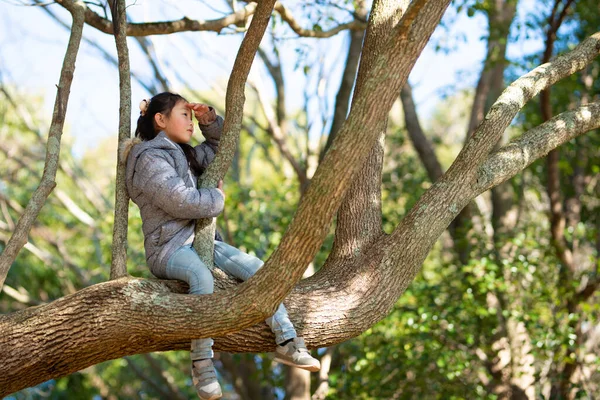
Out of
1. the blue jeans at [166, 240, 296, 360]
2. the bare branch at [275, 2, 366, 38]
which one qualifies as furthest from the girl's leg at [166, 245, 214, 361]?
the bare branch at [275, 2, 366, 38]

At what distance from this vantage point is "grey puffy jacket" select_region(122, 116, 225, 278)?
3146 mm

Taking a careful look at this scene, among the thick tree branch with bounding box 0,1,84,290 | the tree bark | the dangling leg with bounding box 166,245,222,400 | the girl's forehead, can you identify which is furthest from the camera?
the girl's forehead

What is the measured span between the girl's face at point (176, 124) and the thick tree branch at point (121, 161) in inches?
7.1

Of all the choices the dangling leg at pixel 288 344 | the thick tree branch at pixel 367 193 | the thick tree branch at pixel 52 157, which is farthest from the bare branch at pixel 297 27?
the dangling leg at pixel 288 344

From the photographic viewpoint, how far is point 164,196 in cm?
315

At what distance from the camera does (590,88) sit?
8.07 meters

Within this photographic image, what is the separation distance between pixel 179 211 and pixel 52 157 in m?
0.68

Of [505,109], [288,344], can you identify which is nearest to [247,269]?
[288,344]

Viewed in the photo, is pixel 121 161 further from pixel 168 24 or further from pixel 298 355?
pixel 168 24

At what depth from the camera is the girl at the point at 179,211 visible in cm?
311

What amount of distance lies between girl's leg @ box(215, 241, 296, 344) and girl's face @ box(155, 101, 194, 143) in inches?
20.8

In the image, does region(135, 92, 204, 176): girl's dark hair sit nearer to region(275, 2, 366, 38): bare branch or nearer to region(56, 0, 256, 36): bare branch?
region(56, 0, 256, 36): bare branch

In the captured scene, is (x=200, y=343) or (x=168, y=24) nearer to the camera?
(x=200, y=343)

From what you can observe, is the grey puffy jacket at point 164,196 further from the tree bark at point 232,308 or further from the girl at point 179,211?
the tree bark at point 232,308
